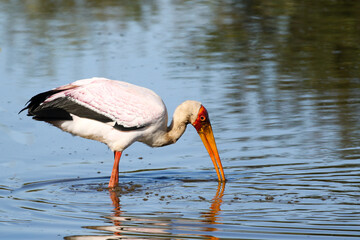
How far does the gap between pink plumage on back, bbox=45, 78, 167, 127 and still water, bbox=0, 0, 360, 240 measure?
612 millimetres

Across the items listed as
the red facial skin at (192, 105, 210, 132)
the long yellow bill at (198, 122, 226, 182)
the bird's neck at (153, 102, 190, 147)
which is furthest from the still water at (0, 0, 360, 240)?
the red facial skin at (192, 105, 210, 132)

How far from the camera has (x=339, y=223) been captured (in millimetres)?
6238

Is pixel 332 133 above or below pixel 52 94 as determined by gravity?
below

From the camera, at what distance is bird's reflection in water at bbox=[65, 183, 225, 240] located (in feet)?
20.4

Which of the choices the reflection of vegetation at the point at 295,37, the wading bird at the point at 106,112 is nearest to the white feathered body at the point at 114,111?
the wading bird at the point at 106,112

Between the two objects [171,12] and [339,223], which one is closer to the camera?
[339,223]

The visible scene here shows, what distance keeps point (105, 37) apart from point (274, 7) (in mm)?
4463

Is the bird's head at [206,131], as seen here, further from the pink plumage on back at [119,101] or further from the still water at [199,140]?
the pink plumage on back at [119,101]

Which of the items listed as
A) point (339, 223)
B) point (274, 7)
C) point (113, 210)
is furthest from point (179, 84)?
point (274, 7)

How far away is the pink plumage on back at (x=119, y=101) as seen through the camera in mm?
7883

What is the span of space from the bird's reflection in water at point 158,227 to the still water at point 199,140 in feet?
0.05

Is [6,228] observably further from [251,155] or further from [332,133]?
[332,133]

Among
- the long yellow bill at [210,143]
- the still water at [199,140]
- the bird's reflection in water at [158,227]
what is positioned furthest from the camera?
the long yellow bill at [210,143]

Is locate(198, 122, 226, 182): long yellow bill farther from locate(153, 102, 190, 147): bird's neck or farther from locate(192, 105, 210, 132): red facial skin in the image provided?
locate(153, 102, 190, 147): bird's neck
